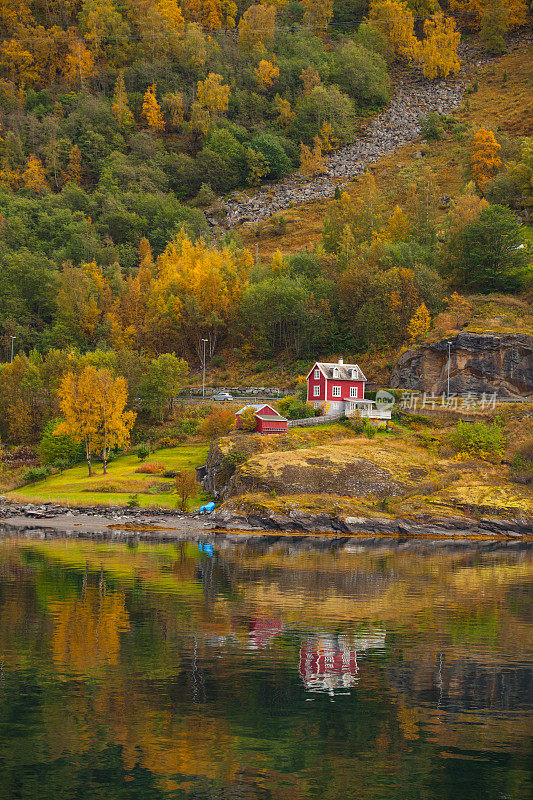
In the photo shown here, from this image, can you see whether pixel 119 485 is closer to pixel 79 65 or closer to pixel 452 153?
pixel 452 153

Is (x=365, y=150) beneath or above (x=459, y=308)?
above

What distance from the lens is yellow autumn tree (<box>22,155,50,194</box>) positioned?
15088 centimetres

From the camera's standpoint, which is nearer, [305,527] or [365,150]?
[305,527]

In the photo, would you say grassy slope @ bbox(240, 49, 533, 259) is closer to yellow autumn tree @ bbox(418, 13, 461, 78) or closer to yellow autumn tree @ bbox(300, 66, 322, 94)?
yellow autumn tree @ bbox(418, 13, 461, 78)

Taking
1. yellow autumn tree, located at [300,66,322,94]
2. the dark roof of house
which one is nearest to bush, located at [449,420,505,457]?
the dark roof of house

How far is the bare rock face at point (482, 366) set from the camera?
8000 cm

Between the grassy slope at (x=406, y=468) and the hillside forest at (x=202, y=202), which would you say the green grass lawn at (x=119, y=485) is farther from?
the grassy slope at (x=406, y=468)

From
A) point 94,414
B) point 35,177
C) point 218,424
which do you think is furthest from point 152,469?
point 35,177

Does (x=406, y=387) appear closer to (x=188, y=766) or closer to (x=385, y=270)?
(x=385, y=270)

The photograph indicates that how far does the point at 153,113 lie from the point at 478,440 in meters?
131

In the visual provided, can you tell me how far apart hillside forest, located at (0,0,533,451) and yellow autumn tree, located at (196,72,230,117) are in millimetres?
474

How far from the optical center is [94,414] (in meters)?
81.3

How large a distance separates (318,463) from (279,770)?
47.7 metres

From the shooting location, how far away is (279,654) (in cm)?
2770
